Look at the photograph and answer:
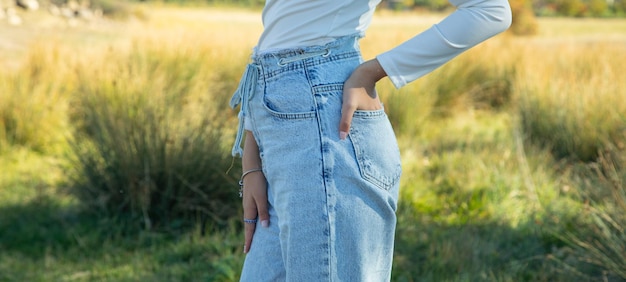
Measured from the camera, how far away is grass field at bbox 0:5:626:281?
3.54m

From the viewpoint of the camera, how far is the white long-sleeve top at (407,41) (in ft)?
4.66

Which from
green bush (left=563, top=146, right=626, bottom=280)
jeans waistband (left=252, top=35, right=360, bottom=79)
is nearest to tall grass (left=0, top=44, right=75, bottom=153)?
green bush (left=563, top=146, right=626, bottom=280)

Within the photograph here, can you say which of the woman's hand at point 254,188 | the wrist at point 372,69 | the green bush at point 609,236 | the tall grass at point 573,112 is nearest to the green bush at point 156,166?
the green bush at point 609,236

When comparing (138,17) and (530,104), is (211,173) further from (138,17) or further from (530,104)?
(138,17)

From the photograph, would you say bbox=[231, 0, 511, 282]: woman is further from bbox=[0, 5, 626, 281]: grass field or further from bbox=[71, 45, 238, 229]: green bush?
bbox=[71, 45, 238, 229]: green bush

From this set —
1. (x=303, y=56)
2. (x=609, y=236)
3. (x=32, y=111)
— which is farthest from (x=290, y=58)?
(x=32, y=111)

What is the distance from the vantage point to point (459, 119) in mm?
7230

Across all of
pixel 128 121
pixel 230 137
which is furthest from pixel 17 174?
pixel 230 137

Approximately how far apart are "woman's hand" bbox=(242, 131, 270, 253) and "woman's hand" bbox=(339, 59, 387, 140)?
24 cm

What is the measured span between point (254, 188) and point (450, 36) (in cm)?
51

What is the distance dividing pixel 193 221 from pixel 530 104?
Result: 10.4ft

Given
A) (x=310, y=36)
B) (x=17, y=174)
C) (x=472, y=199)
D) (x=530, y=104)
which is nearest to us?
(x=310, y=36)

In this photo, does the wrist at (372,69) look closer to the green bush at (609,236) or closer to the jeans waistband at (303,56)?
the jeans waistband at (303,56)

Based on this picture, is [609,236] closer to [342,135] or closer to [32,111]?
[342,135]
